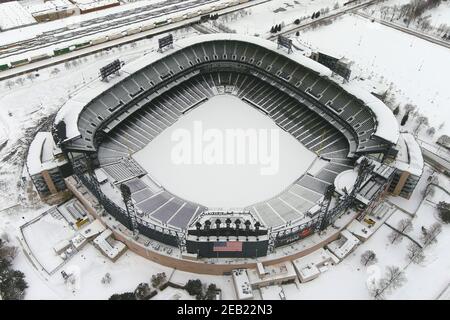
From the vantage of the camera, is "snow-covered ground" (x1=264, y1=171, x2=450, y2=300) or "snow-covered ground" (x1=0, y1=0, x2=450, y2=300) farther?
"snow-covered ground" (x1=0, y1=0, x2=450, y2=300)

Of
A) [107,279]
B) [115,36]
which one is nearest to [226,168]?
[107,279]

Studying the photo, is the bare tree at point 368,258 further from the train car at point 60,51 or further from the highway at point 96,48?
the train car at point 60,51

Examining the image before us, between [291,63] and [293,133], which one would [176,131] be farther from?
[291,63]

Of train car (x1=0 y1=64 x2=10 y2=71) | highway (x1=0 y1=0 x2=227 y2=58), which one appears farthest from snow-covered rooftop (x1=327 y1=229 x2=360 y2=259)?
highway (x1=0 y1=0 x2=227 y2=58)

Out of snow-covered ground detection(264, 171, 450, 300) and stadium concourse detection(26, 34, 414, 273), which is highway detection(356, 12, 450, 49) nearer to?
stadium concourse detection(26, 34, 414, 273)

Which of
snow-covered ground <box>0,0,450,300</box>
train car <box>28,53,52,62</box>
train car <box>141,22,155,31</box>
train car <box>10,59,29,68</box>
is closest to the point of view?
snow-covered ground <box>0,0,450,300</box>

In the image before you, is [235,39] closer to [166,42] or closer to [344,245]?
[166,42]

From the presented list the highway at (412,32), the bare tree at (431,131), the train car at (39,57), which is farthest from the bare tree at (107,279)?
the highway at (412,32)

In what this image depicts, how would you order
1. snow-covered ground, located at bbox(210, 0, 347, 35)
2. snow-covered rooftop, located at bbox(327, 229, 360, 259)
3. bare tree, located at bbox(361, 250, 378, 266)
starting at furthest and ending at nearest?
snow-covered ground, located at bbox(210, 0, 347, 35), snow-covered rooftop, located at bbox(327, 229, 360, 259), bare tree, located at bbox(361, 250, 378, 266)
